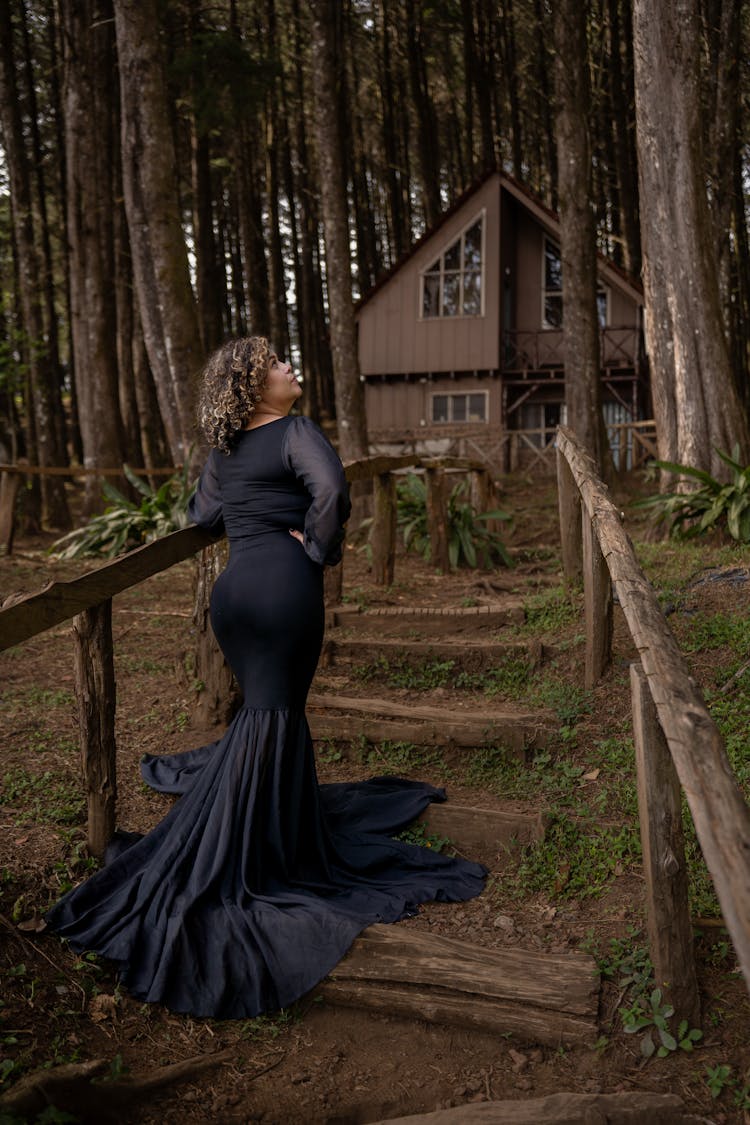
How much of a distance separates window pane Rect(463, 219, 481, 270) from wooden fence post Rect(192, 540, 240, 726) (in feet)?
60.9

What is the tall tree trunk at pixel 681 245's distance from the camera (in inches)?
332

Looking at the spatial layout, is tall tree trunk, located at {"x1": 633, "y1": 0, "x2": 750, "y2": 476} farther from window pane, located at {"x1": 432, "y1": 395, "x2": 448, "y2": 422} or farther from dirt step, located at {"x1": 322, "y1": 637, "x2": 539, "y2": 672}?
window pane, located at {"x1": 432, "y1": 395, "x2": 448, "y2": 422}

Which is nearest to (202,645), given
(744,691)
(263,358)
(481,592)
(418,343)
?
(263,358)

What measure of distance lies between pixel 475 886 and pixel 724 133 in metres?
14.3

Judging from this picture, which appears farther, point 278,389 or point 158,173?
point 158,173

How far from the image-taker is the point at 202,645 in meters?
4.96

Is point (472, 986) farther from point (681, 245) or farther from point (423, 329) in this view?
point (423, 329)

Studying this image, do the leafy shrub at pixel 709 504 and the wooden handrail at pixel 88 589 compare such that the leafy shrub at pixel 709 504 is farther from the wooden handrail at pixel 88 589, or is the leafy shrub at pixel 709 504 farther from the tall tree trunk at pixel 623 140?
the tall tree trunk at pixel 623 140

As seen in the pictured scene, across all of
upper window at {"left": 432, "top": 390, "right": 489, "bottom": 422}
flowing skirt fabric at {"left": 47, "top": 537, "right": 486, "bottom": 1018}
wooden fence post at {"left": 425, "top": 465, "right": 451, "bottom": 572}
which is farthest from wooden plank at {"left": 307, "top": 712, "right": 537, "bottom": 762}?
upper window at {"left": 432, "top": 390, "right": 489, "bottom": 422}

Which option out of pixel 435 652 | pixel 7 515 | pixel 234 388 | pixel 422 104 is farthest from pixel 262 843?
pixel 422 104

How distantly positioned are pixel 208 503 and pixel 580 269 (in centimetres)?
991

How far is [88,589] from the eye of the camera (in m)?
3.56

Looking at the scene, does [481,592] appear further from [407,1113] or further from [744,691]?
[407,1113]

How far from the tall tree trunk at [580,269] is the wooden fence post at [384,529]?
542cm
